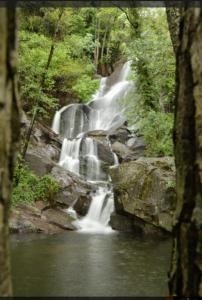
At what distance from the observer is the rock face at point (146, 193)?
59.2 feet

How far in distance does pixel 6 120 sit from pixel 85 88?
98.1 ft

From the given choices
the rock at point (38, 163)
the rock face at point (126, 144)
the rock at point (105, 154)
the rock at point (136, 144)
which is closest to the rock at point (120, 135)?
the rock face at point (126, 144)

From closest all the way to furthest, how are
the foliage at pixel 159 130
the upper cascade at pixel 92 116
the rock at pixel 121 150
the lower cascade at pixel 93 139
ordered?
the foliage at pixel 159 130 → the lower cascade at pixel 93 139 → the rock at pixel 121 150 → the upper cascade at pixel 92 116

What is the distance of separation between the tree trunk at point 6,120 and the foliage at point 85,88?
2869 centimetres

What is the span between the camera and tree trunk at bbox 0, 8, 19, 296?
3.35m

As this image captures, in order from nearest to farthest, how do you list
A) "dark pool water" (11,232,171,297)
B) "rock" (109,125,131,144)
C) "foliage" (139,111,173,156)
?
"dark pool water" (11,232,171,297) → "foliage" (139,111,173,156) → "rock" (109,125,131,144)

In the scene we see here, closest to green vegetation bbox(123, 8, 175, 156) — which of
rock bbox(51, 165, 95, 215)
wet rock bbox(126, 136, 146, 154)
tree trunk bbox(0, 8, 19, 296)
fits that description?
rock bbox(51, 165, 95, 215)

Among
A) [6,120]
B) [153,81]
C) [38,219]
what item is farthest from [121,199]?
[6,120]

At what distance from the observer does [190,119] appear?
15.2 feet

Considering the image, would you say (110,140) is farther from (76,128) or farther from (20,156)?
(20,156)

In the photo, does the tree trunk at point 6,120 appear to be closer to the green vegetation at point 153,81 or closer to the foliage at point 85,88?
the green vegetation at point 153,81

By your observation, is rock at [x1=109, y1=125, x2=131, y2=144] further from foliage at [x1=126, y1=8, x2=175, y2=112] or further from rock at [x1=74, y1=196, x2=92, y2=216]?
rock at [x1=74, y1=196, x2=92, y2=216]

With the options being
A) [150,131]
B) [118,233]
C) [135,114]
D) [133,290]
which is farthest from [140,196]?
[133,290]

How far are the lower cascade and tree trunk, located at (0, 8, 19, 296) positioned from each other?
52.8 feet
